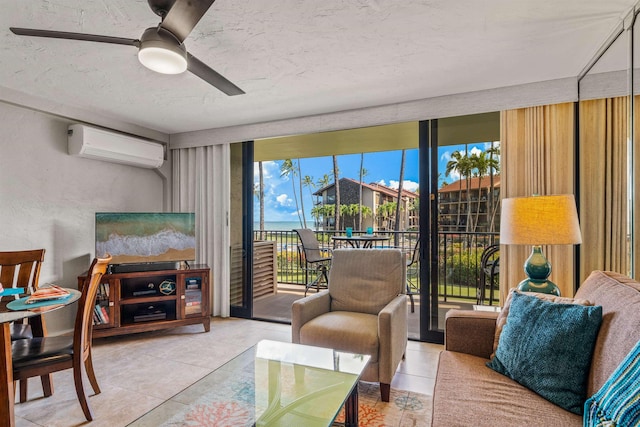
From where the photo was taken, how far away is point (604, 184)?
255 cm

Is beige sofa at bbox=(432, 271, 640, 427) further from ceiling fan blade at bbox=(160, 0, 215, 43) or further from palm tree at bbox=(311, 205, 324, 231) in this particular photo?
palm tree at bbox=(311, 205, 324, 231)

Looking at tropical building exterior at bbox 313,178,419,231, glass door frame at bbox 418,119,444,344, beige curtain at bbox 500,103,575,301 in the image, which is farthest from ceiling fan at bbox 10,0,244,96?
tropical building exterior at bbox 313,178,419,231

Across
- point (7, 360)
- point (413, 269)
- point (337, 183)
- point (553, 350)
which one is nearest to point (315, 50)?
point (553, 350)

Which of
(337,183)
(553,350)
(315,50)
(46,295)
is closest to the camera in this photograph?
(553,350)

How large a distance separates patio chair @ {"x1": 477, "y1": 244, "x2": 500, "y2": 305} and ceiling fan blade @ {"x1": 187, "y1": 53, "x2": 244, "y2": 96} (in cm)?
263

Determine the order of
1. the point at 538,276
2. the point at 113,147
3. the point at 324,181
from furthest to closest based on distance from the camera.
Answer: the point at 324,181
the point at 113,147
the point at 538,276

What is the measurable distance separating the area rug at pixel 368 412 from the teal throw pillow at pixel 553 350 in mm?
709

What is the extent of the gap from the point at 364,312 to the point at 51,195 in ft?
10.4

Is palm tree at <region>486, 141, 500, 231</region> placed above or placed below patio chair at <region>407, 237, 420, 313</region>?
above

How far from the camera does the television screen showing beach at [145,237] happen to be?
11.1 feet

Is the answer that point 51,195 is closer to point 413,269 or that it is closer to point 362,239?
point 362,239

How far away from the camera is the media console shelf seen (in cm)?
321

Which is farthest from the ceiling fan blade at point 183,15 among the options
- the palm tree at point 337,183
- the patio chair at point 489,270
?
the palm tree at point 337,183

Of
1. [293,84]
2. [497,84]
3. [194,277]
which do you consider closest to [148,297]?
[194,277]
